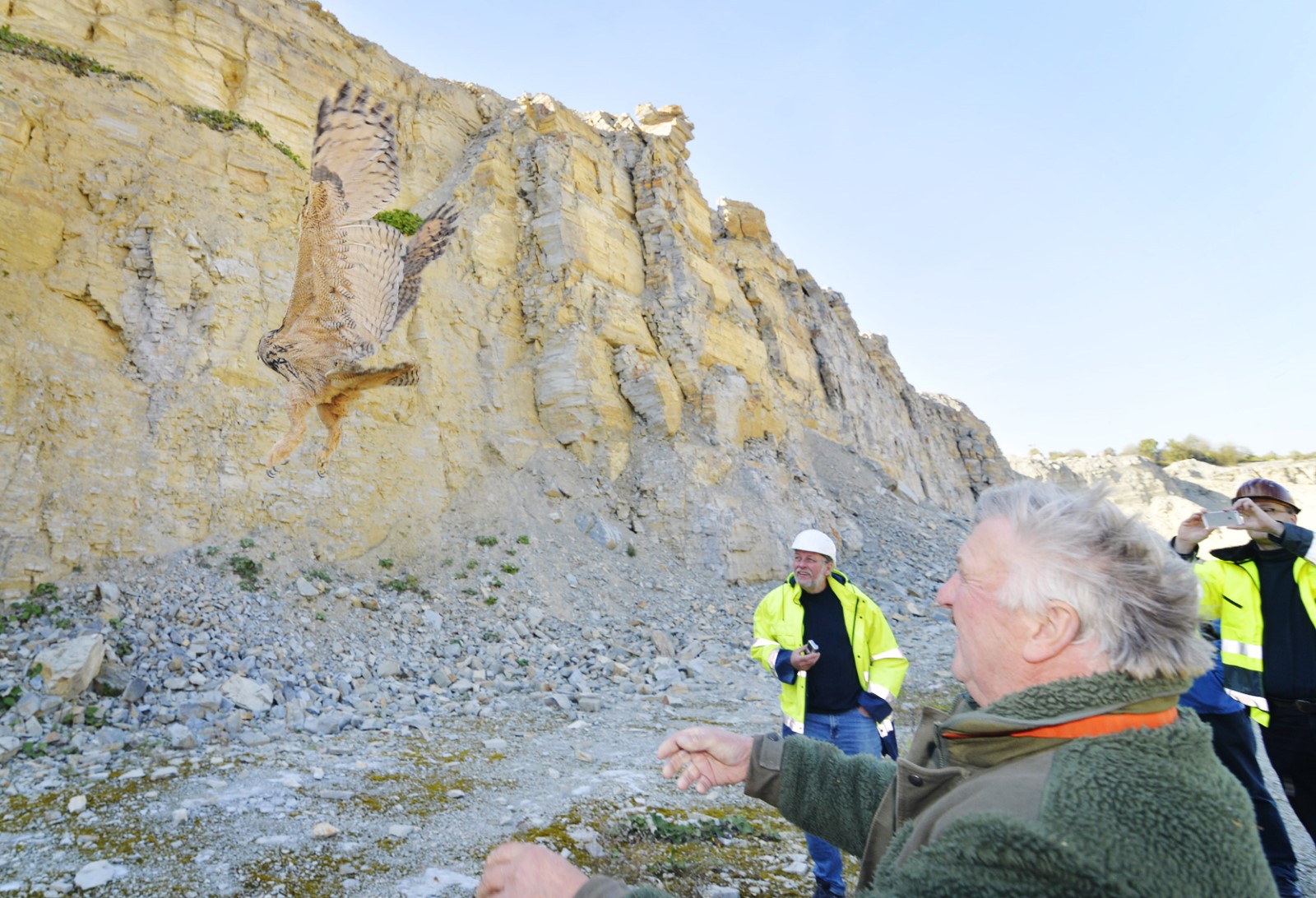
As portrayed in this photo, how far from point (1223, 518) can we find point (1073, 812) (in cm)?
320

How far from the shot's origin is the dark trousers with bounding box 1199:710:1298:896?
330 cm

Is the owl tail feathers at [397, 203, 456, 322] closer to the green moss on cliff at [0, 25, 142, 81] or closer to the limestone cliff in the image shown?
the limestone cliff

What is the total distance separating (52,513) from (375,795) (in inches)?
267

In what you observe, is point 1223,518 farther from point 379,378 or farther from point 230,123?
point 230,123

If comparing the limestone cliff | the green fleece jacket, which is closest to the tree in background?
the limestone cliff

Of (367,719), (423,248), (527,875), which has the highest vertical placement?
(423,248)

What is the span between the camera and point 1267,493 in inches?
135

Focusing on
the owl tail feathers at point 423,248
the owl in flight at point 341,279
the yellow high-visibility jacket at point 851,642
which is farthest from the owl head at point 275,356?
the yellow high-visibility jacket at point 851,642

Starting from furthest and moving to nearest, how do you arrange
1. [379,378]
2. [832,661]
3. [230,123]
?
[230,123] → [379,378] → [832,661]

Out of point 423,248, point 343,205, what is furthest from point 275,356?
Result: point 423,248

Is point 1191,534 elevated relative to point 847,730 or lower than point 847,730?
elevated

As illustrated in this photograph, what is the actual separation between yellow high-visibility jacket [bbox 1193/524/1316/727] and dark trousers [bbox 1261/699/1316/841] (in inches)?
2.5

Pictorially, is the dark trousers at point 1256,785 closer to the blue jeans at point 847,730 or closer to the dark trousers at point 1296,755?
the dark trousers at point 1296,755

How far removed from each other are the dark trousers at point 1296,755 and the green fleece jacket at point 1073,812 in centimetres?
302
